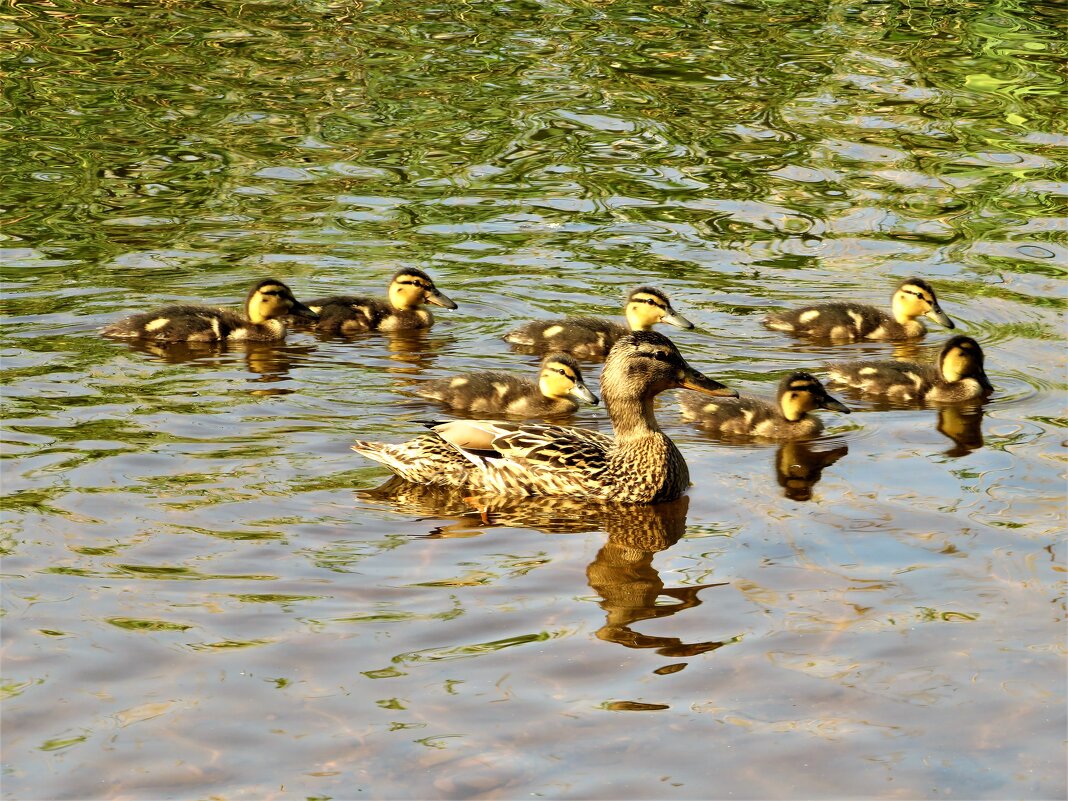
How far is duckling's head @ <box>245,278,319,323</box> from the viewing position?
8172mm

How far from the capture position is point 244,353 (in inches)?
317

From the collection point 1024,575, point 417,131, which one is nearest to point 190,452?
point 1024,575

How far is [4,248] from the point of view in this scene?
8.82m

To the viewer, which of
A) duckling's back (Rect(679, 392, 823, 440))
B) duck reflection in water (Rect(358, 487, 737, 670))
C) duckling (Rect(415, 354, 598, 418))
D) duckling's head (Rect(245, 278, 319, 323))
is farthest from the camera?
duckling's head (Rect(245, 278, 319, 323))

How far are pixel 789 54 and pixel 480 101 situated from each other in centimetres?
263

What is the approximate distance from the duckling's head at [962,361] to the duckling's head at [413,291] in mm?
2449

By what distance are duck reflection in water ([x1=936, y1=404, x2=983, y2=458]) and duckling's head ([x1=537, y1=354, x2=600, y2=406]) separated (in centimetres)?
150

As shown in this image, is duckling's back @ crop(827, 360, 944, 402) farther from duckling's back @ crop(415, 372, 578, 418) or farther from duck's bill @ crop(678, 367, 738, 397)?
duckling's back @ crop(415, 372, 578, 418)

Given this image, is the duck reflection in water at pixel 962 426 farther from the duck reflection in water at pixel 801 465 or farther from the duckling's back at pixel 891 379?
the duck reflection in water at pixel 801 465

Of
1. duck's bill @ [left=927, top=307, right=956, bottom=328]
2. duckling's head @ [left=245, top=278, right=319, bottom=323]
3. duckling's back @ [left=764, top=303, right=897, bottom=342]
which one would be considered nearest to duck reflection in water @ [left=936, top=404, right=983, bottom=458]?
duck's bill @ [left=927, top=307, right=956, bottom=328]

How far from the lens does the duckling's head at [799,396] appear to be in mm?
7086

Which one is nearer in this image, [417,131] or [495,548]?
[495,548]

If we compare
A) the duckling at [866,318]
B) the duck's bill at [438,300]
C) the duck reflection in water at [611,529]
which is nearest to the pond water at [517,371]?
the duck reflection in water at [611,529]

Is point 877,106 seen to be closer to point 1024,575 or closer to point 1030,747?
point 1024,575
